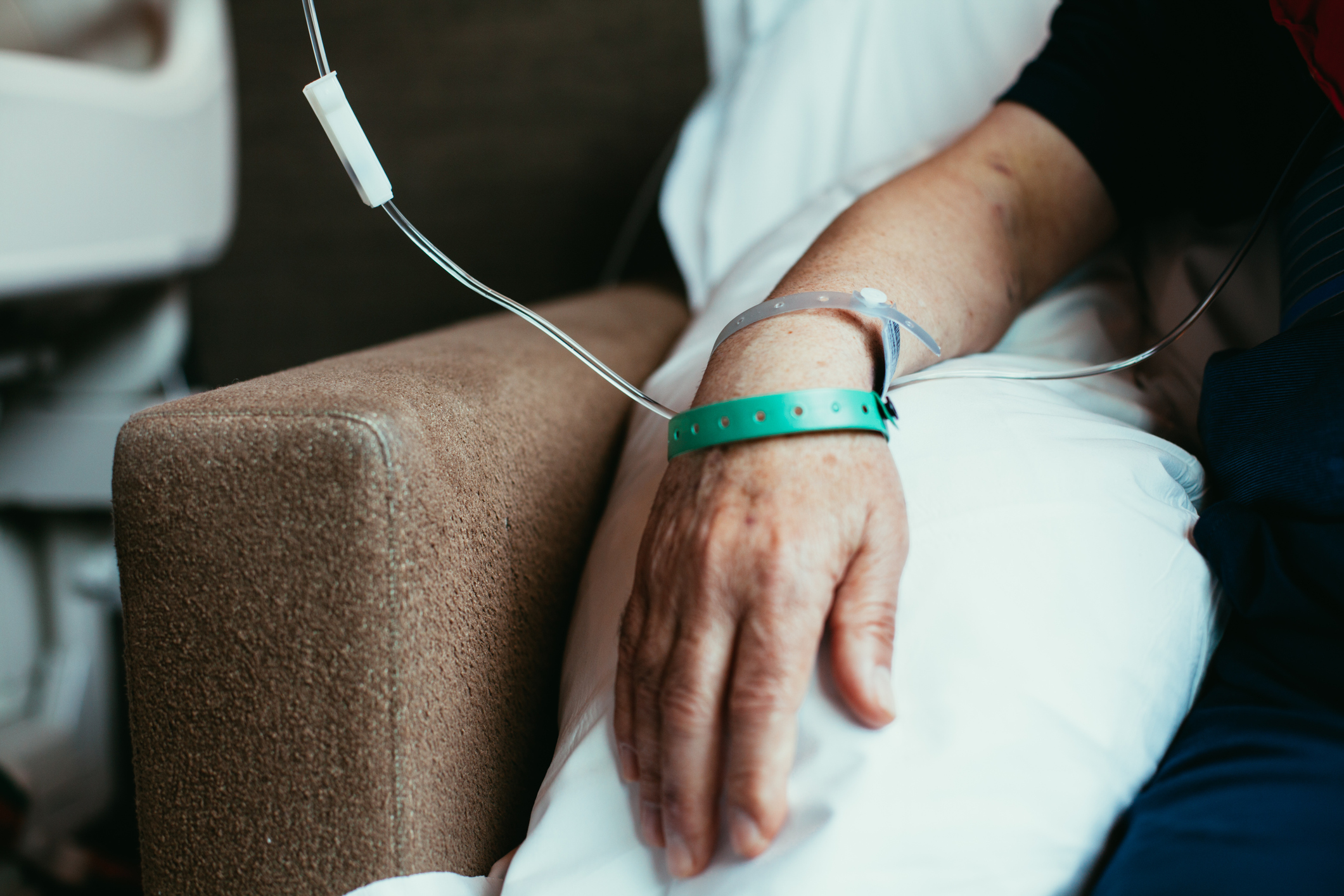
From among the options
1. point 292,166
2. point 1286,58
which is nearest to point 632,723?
point 1286,58

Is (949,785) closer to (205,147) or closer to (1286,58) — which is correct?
(1286,58)

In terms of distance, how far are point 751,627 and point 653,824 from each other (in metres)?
0.10

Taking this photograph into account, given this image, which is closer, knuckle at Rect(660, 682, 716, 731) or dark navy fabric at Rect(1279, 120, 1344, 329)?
knuckle at Rect(660, 682, 716, 731)

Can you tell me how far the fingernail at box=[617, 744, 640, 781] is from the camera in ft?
1.13

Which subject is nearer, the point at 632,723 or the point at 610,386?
the point at 632,723

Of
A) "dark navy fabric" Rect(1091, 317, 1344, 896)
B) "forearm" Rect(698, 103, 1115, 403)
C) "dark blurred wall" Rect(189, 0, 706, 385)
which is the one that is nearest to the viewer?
"dark navy fabric" Rect(1091, 317, 1344, 896)

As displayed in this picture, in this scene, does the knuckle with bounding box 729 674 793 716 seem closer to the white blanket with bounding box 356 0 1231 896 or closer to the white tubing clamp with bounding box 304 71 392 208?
the white blanket with bounding box 356 0 1231 896

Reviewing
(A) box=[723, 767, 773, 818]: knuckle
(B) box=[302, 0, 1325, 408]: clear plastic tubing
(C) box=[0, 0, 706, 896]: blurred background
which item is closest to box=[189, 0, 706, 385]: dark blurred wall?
(C) box=[0, 0, 706, 896]: blurred background

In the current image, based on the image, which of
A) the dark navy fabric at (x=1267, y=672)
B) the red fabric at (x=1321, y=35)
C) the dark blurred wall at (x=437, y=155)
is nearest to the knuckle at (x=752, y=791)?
the dark navy fabric at (x=1267, y=672)

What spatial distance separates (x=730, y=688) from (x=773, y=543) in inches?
2.5

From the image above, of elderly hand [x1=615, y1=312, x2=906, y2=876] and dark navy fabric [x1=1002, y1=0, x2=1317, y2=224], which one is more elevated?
dark navy fabric [x1=1002, y1=0, x2=1317, y2=224]

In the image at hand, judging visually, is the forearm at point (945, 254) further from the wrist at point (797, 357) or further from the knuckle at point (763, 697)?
the knuckle at point (763, 697)

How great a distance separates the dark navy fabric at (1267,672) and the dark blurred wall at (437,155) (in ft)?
2.81

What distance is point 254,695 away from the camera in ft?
1.16
